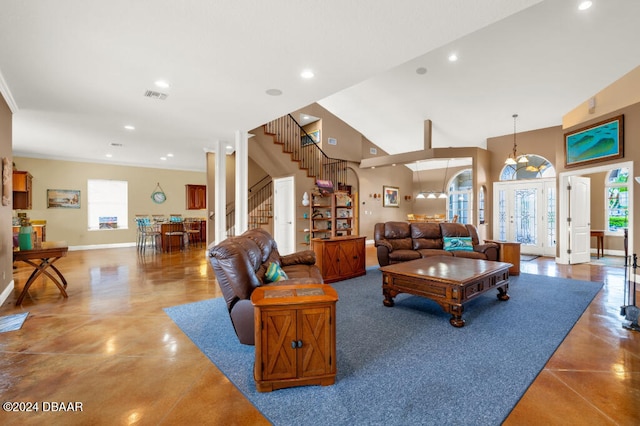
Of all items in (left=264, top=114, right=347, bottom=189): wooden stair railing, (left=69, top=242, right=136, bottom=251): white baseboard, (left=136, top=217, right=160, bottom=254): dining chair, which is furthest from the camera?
(left=69, top=242, right=136, bottom=251): white baseboard

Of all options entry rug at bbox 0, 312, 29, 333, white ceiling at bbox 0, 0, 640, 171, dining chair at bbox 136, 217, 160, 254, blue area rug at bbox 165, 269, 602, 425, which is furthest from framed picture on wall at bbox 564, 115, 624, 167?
dining chair at bbox 136, 217, 160, 254

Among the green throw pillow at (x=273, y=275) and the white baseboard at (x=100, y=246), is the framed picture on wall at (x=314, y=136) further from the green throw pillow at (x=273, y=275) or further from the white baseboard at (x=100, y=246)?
the green throw pillow at (x=273, y=275)

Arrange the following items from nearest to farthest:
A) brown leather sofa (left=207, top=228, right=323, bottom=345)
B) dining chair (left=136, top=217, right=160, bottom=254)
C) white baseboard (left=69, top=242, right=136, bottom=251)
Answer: brown leather sofa (left=207, top=228, right=323, bottom=345) → dining chair (left=136, top=217, right=160, bottom=254) → white baseboard (left=69, top=242, right=136, bottom=251)

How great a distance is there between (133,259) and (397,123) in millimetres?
7905

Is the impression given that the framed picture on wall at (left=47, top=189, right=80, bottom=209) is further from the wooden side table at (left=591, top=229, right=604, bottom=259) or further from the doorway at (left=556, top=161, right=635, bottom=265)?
the wooden side table at (left=591, top=229, right=604, bottom=259)

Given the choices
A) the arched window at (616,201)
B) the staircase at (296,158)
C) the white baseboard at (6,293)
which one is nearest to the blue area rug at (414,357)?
the white baseboard at (6,293)

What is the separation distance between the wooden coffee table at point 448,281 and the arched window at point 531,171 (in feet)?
15.6

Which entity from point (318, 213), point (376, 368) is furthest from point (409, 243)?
point (376, 368)

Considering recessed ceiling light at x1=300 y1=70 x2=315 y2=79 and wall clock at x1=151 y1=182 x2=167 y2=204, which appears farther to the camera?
wall clock at x1=151 y1=182 x2=167 y2=204

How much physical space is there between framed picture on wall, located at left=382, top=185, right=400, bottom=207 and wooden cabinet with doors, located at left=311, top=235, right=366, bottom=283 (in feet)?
18.7

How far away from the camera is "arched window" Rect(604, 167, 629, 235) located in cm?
743

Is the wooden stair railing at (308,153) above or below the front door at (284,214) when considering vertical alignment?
above

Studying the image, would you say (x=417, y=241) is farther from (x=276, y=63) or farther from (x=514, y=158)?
(x=276, y=63)

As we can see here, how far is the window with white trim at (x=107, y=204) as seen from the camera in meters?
9.26
